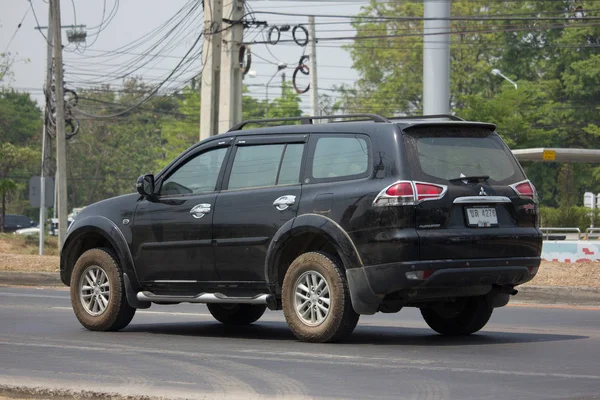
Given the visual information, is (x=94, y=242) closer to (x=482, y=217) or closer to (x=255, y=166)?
(x=255, y=166)

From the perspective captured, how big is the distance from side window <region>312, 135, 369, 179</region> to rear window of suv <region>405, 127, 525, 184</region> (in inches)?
16.3

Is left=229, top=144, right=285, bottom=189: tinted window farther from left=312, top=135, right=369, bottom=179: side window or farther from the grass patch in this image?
the grass patch

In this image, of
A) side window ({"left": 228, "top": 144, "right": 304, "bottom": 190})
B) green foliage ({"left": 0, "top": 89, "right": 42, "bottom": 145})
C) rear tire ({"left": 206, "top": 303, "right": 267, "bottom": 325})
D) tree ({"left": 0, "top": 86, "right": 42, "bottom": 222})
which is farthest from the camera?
green foliage ({"left": 0, "top": 89, "right": 42, "bottom": 145})

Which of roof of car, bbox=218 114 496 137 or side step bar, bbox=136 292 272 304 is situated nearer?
roof of car, bbox=218 114 496 137

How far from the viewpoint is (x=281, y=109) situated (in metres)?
96.2

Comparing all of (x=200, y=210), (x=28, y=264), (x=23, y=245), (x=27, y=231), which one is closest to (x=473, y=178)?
(x=200, y=210)

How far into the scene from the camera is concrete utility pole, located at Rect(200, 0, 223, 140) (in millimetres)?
28672

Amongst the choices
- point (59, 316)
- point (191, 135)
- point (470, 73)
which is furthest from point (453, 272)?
point (191, 135)

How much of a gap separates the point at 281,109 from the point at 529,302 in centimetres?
8085

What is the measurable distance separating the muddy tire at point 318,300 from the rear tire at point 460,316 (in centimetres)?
137

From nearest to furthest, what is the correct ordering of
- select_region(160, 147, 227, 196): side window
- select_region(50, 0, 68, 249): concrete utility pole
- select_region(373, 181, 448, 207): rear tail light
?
select_region(373, 181, 448, 207): rear tail light, select_region(160, 147, 227, 196): side window, select_region(50, 0, 68, 249): concrete utility pole

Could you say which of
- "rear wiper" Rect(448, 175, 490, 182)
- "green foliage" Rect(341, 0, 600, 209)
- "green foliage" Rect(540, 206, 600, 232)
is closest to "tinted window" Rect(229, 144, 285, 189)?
"rear wiper" Rect(448, 175, 490, 182)

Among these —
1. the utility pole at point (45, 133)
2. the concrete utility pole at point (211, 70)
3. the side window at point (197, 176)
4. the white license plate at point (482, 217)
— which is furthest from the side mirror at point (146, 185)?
the utility pole at point (45, 133)

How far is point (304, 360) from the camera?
8.45 m
